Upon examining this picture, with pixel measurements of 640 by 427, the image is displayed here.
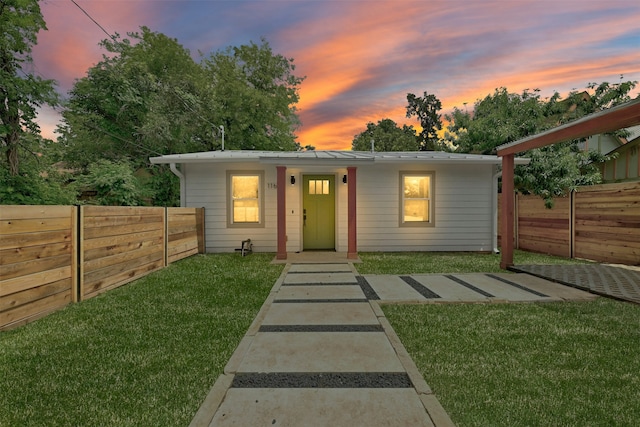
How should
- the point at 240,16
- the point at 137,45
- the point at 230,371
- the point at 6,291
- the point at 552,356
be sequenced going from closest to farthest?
the point at 230,371 < the point at 552,356 < the point at 6,291 < the point at 240,16 < the point at 137,45

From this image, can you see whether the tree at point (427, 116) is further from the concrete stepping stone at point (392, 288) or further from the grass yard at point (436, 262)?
the concrete stepping stone at point (392, 288)

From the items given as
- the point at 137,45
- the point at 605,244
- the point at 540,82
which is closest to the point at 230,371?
the point at 605,244

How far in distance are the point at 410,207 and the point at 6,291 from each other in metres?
8.74

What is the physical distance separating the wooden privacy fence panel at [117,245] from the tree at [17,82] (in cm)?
859

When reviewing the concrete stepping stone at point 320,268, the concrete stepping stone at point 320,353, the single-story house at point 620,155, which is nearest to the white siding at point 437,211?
the concrete stepping stone at point 320,268

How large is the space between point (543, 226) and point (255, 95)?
1564 centimetres

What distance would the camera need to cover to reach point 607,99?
40.9 feet

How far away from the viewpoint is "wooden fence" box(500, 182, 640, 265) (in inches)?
260

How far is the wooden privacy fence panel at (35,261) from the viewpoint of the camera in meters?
3.23

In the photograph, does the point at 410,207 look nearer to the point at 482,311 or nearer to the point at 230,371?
the point at 482,311

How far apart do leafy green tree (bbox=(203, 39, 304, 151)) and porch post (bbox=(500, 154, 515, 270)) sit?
1410 centimetres

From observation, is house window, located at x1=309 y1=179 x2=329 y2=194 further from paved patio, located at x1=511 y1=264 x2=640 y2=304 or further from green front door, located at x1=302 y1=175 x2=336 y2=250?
paved patio, located at x1=511 y1=264 x2=640 y2=304

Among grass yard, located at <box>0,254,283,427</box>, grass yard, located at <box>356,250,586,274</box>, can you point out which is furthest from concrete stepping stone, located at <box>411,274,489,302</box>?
grass yard, located at <box>0,254,283,427</box>

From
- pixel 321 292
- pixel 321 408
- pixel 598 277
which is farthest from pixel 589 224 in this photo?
pixel 321 408
